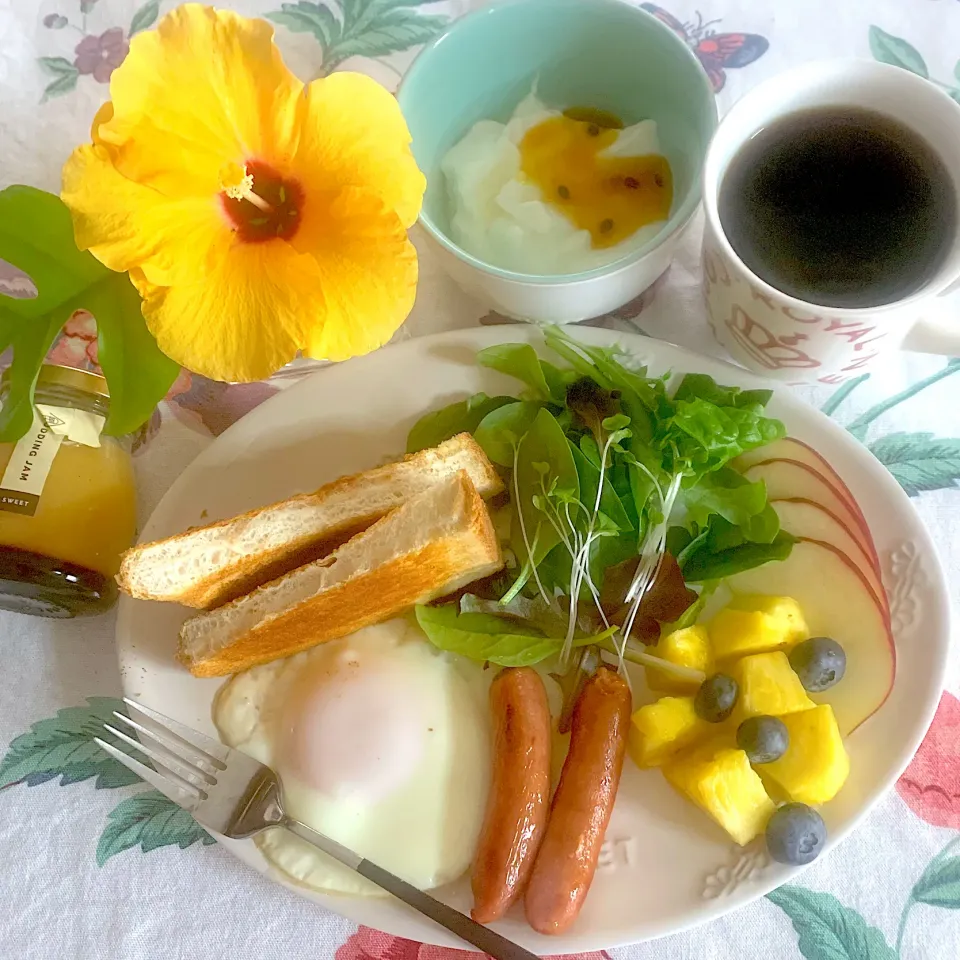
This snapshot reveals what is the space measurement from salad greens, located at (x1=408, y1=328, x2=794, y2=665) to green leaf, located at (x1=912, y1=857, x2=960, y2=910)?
17.3 inches

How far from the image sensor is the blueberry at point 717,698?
107 cm

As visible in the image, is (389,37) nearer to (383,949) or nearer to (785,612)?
(785,612)

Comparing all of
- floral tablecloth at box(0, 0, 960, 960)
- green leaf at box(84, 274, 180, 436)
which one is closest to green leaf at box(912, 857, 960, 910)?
floral tablecloth at box(0, 0, 960, 960)

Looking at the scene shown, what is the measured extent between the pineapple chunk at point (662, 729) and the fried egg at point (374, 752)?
20 centimetres

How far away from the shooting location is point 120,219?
834 millimetres

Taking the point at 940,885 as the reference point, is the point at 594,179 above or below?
above

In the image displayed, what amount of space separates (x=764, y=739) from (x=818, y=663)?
0.38 ft

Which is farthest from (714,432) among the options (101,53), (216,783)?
(101,53)

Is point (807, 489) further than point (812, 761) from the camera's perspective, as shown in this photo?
Yes

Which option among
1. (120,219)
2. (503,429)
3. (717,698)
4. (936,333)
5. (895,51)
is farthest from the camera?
(895,51)

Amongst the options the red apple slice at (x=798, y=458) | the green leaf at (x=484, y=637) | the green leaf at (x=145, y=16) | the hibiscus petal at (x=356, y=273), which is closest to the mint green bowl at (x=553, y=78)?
the hibiscus petal at (x=356, y=273)

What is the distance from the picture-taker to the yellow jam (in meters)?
1.14

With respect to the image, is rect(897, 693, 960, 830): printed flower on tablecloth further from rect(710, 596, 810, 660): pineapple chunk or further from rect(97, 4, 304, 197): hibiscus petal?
rect(97, 4, 304, 197): hibiscus petal

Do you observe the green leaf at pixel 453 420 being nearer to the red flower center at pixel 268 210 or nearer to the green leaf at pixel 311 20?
the red flower center at pixel 268 210
